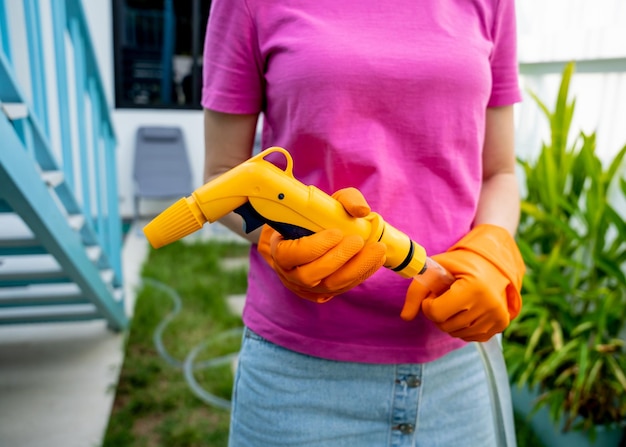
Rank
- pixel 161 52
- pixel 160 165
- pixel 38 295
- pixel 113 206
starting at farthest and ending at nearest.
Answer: pixel 161 52
pixel 160 165
pixel 113 206
pixel 38 295

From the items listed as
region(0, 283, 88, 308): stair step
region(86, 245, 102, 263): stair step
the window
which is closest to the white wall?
region(86, 245, 102, 263): stair step

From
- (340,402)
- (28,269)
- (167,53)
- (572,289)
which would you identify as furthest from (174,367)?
(167,53)

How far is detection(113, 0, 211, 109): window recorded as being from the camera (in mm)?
6328

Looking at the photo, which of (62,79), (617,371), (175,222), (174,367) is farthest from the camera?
(174,367)

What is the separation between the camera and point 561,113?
2.15 metres

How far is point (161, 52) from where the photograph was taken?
21.6 ft

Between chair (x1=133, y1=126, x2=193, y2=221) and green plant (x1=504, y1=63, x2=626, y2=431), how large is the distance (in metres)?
3.82

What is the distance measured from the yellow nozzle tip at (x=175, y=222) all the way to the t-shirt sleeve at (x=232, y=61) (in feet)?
0.67

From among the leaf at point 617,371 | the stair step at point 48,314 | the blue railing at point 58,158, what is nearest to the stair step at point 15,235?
the blue railing at point 58,158

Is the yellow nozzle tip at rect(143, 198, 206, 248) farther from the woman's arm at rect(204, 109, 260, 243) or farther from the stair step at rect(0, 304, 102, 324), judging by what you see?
the stair step at rect(0, 304, 102, 324)

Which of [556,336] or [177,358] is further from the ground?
[556,336]

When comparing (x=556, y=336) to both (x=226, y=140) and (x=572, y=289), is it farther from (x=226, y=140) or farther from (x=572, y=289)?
(x=226, y=140)

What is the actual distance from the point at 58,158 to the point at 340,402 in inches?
71.1

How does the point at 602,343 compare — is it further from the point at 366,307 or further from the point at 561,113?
the point at 366,307
